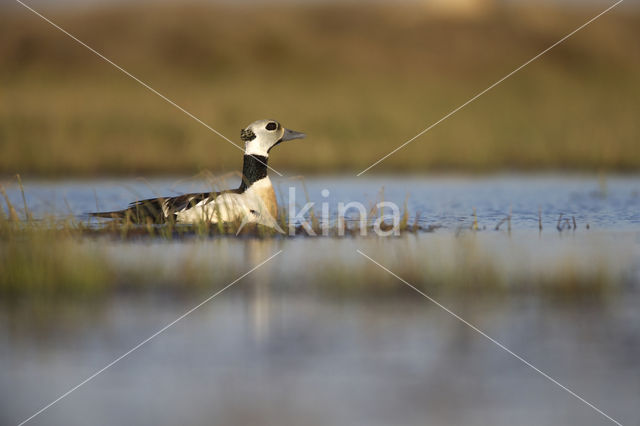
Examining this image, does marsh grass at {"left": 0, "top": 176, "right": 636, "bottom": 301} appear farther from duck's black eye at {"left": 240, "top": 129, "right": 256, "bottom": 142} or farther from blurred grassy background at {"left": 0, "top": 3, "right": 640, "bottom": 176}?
blurred grassy background at {"left": 0, "top": 3, "right": 640, "bottom": 176}

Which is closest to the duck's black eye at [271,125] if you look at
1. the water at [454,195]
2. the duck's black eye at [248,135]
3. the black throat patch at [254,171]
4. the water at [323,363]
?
the duck's black eye at [248,135]

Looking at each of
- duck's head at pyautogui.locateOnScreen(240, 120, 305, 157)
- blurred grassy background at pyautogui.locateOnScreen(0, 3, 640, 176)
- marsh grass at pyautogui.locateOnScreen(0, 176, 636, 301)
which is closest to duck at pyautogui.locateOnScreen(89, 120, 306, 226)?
duck's head at pyautogui.locateOnScreen(240, 120, 305, 157)

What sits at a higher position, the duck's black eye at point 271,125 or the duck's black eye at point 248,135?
the duck's black eye at point 271,125

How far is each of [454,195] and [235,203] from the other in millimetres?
4286

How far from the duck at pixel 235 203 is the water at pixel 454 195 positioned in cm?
19

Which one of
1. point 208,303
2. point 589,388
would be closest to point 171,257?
point 208,303

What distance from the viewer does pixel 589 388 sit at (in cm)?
528

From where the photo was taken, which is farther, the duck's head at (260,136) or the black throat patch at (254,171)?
the duck's head at (260,136)

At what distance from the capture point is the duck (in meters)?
11.0

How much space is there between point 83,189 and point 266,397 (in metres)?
10.5

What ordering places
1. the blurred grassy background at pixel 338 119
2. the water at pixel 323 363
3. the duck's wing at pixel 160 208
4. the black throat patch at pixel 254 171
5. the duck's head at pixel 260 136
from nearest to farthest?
1. the water at pixel 323 363
2. the duck's wing at pixel 160 208
3. the black throat patch at pixel 254 171
4. the duck's head at pixel 260 136
5. the blurred grassy background at pixel 338 119

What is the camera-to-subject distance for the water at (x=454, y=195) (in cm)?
1210

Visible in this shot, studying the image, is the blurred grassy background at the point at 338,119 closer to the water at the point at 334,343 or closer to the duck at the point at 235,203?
the duck at the point at 235,203

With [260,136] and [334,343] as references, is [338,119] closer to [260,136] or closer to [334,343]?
[260,136]
